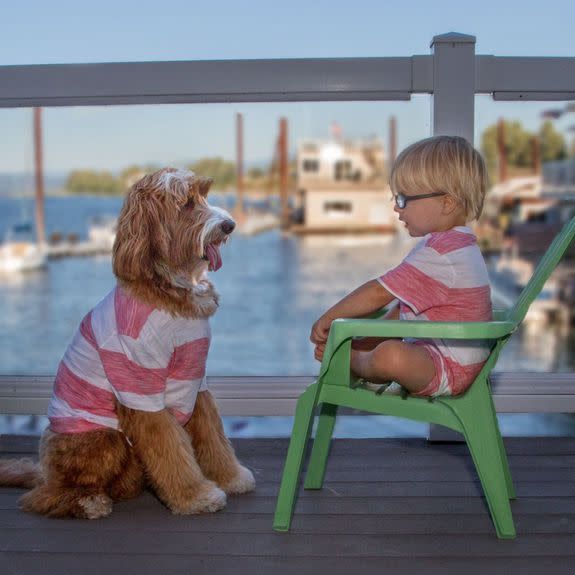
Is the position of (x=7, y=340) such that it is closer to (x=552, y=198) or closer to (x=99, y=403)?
(x=552, y=198)

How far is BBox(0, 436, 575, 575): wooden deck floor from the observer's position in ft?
6.98

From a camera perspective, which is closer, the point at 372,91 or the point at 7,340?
the point at 372,91

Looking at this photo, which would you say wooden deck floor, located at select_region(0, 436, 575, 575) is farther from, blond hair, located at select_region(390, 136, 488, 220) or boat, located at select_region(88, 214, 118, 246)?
boat, located at select_region(88, 214, 118, 246)

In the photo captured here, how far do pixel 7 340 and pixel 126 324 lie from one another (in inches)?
1023

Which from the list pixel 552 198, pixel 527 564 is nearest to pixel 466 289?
pixel 527 564

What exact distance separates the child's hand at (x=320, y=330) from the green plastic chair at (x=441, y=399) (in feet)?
0.23

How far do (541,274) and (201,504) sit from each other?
46.3 inches

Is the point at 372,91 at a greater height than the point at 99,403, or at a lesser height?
greater

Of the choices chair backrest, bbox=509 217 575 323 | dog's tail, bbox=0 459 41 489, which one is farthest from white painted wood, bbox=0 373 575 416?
chair backrest, bbox=509 217 575 323

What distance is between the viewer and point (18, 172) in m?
24.0

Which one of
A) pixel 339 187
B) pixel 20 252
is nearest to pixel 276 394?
pixel 339 187

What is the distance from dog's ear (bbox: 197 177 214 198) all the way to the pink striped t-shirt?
623 mm

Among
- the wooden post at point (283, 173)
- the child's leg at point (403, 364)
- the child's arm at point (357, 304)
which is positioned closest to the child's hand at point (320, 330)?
the child's arm at point (357, 304)

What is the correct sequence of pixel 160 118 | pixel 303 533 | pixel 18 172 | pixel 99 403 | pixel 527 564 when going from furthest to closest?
pixel 160 118, pixel 18 172, pixel 99 403, pixel 303 533, pixel 527 564
